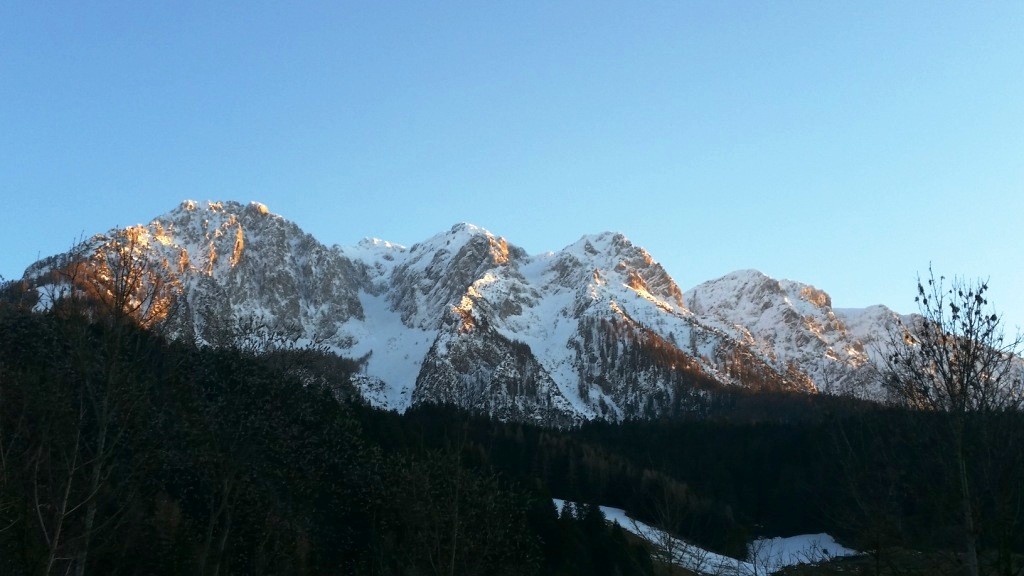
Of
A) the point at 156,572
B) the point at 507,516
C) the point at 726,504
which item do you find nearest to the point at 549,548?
the point at 507,516

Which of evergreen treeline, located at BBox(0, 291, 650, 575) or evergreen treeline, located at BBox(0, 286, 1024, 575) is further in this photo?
evergreen treeline, located at BBox(0, 291, 650, 575)

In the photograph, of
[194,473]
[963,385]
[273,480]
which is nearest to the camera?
[963,385]

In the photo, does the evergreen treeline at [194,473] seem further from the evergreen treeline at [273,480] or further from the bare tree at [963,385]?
the bare tree at [963,385]

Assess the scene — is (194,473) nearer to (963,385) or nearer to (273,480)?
(273,480)

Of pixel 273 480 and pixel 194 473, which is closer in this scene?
pixel 194 473

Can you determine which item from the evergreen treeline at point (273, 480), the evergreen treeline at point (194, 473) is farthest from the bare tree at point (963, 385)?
the evergreen treeline at point (194, 473)

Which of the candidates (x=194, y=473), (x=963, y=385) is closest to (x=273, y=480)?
(x=194, y=473)

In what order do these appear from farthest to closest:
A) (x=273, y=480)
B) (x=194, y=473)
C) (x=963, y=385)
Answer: (x=273, y=480), (x=194, y=473), (x=963, y=385)

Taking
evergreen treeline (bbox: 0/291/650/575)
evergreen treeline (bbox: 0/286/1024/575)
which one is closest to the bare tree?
evergreen treeline (bbox: 0/286/1024/575)

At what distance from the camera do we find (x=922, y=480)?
16859 mm

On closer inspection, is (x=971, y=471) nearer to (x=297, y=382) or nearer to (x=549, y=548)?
(x=297, y=382)

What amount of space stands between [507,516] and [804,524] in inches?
3030

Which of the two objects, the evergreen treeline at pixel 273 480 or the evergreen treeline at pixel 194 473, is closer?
the evergreen treeline at pixel 273 480

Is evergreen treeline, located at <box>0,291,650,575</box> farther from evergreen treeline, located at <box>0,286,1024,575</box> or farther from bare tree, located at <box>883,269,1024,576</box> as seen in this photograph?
bare tree, located at <box>883,269,1024,576</box>
